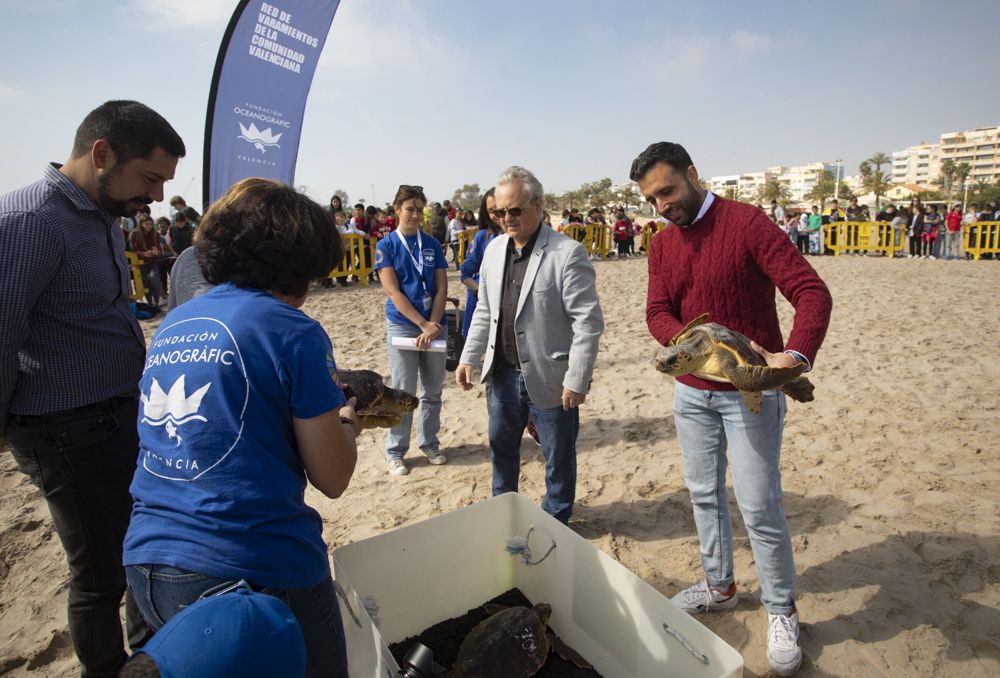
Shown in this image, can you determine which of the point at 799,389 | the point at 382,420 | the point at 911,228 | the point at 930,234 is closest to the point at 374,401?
the point at 382,420

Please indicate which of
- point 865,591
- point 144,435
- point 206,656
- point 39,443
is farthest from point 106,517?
point 865,591

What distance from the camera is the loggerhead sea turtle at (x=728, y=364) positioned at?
1.95 meters

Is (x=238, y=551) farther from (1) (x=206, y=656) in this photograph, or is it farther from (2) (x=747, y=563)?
(2) (x=747, y=563)

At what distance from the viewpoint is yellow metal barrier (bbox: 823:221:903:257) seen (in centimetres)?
1788

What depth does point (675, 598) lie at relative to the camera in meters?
2.66

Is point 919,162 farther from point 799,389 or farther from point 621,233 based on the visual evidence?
point 799,389

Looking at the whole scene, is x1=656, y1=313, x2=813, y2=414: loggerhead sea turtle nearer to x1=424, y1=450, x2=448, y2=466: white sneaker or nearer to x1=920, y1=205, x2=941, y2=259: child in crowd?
x1=424, y1=450, x2=448, y2=466: white sneaker

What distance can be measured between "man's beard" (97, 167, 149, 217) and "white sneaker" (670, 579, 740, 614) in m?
2.86

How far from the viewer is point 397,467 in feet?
13.9

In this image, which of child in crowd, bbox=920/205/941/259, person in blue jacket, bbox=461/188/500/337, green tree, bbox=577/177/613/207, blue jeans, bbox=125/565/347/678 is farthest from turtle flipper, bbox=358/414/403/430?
green tree, bbox=577/177/613/207

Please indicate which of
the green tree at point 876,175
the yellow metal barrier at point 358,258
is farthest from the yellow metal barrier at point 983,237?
the green tree at point 876,175

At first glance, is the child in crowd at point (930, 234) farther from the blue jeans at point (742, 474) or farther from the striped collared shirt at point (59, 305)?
the striped collared shirt at point (59, 305)

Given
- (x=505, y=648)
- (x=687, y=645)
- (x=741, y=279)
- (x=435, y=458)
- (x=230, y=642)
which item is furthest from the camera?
(x=435, y=458)

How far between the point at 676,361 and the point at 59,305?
2.18 metres
